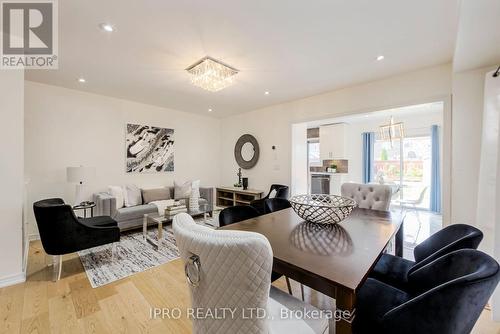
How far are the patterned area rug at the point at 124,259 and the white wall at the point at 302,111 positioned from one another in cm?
256

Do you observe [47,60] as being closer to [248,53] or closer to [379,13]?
[248,53]

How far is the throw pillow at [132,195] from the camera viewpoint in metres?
3.78

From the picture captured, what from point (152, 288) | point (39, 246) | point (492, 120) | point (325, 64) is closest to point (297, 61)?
point (325, 64)

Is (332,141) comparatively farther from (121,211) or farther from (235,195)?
Answer: (121,211)

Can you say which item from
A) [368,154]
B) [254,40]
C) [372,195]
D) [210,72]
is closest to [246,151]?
[210,72]

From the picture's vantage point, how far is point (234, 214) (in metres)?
1.87

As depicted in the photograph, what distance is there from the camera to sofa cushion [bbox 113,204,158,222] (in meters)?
3.36

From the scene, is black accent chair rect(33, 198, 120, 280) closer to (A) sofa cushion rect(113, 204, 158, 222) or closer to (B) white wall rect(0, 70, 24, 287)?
(B) white wall rect(0, 70, 24, 287)

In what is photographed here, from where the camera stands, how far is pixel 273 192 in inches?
174

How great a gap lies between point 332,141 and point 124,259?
18.7 feet

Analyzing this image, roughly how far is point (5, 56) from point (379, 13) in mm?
3562

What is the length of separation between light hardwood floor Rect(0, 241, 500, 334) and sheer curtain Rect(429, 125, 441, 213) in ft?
14.0

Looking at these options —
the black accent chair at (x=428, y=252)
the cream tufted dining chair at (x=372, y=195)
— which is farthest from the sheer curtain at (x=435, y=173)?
the black accent chair at (x=428, y=252)

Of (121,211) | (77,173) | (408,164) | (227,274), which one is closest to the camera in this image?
(227,274)
